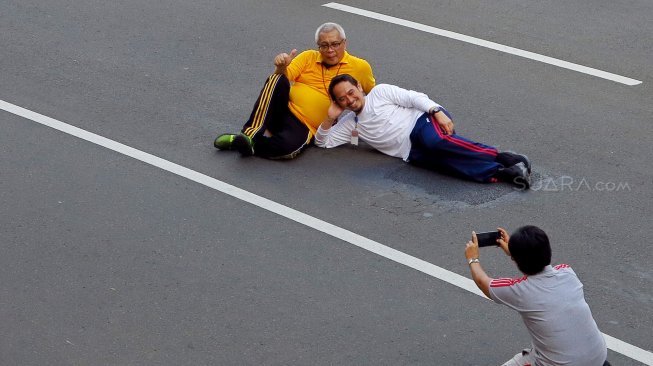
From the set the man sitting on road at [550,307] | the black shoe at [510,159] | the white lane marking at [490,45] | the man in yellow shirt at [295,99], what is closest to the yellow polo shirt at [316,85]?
the man in yellow shirt at [295,99]

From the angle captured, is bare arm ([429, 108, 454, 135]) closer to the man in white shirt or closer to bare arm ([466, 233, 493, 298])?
the man in white shirt

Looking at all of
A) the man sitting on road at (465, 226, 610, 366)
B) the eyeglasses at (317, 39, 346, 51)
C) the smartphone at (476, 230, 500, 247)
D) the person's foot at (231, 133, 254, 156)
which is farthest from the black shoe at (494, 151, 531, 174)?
the man sitting on road at (465, 226, 610, 366)

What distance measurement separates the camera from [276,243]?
8.09m

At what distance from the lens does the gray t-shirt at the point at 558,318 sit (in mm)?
5762

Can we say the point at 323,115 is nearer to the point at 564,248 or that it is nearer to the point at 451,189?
the point at 451,189

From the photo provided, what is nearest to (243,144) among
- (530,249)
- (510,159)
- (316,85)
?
(316,85)

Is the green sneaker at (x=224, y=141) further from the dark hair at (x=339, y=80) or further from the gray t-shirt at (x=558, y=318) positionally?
the gray t-shirt at (x=558, y=318)

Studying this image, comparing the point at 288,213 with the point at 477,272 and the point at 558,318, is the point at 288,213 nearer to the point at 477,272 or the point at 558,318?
the point at 477,272

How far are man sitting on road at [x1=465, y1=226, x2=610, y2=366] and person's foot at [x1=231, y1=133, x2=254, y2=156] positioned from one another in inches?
153

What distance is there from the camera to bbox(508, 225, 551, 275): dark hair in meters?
5.77

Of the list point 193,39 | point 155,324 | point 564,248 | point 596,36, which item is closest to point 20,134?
point 193,39

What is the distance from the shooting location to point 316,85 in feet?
31.8

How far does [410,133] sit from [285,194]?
124 cm

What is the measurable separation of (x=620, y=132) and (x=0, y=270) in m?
Answer: 5.43
